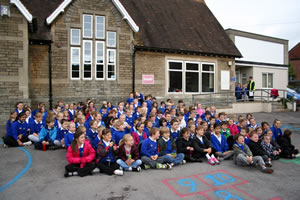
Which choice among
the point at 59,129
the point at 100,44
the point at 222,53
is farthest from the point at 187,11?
the point at 59,129

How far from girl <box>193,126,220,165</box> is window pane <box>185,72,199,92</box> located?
34.6 feet

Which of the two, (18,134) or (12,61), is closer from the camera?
(18,134)

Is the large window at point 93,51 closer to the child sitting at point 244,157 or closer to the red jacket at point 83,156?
the red jacket at point 83,156

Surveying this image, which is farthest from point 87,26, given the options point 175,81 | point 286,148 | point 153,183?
point 286,148

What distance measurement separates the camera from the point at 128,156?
5941mm

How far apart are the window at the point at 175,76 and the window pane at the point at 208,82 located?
7.35ft

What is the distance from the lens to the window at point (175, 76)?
16500 mm

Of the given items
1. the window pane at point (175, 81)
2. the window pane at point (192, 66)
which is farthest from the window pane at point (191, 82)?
the window pane at point (175, 81)

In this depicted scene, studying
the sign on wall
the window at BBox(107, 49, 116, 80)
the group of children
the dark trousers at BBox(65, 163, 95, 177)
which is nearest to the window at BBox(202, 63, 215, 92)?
the sign on wall

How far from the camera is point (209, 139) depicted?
7586 mm

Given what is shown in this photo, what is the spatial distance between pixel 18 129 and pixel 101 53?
7.34 metres

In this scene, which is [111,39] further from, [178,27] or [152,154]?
[152,154]

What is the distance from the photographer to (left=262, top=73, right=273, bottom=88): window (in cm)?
2481

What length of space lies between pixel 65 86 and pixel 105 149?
28.5 ft
